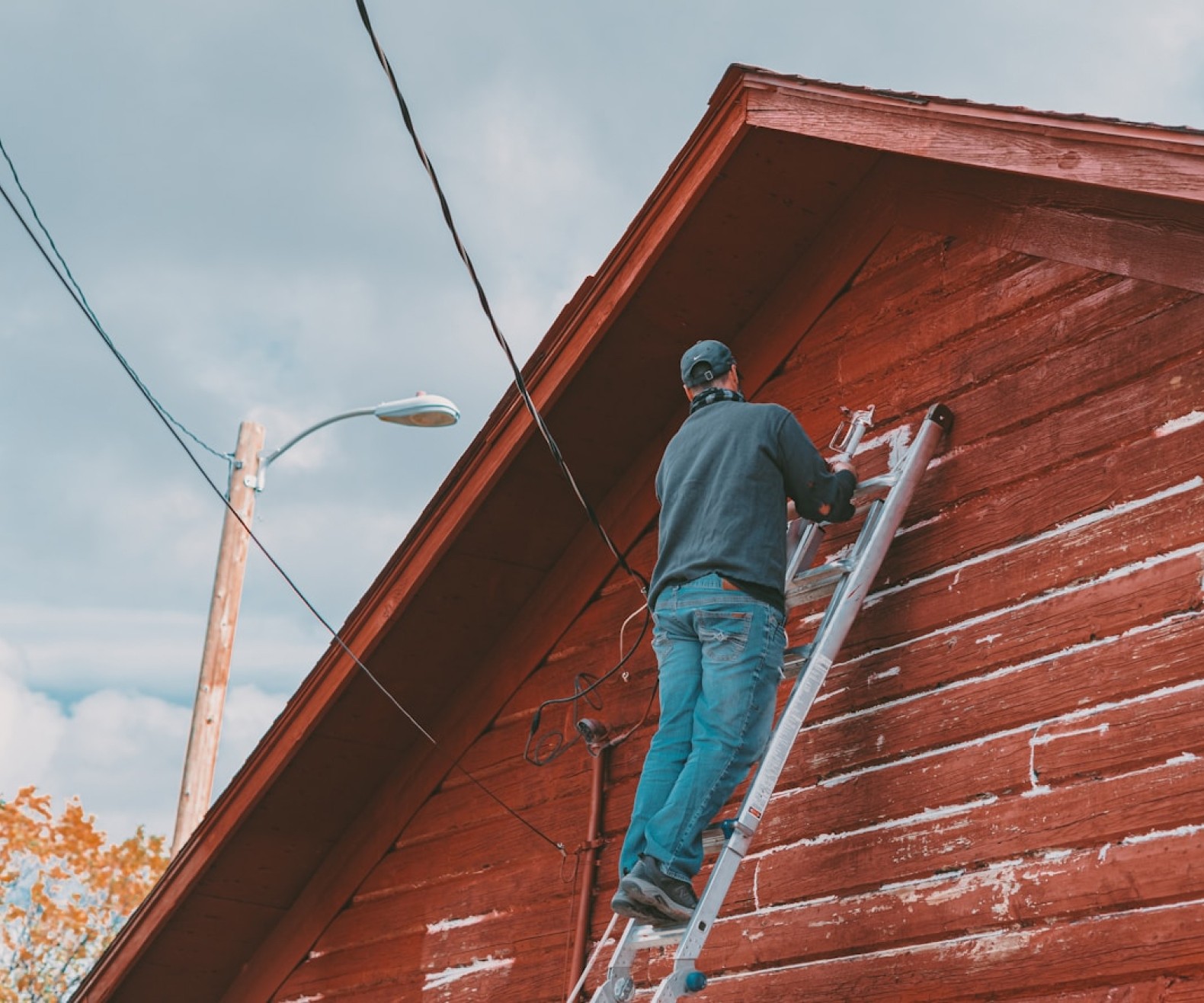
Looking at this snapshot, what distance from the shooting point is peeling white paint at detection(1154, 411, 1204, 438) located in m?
4.41

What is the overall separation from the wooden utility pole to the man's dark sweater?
15.8 ft

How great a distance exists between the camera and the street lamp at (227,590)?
31.1 feet

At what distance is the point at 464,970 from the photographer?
618cm

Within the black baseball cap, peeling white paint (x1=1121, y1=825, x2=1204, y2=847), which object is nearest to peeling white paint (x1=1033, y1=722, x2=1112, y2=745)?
peeling white paint (x1=1121, y1=825, x2=1204, y2=847)

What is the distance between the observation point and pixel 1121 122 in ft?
14.2

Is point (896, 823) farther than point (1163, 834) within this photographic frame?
Yes

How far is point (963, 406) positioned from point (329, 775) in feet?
11.5

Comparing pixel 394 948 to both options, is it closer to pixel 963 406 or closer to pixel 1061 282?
pixel 963 406

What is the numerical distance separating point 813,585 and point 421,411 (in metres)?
5.08

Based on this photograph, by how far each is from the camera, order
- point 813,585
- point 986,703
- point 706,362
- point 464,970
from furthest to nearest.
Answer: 1. point 464,970
2. point 706,362
3. point 813,585
4. point 986,703

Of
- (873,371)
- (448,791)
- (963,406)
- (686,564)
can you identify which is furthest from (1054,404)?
(448,791)

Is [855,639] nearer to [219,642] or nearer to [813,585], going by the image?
[813,585]

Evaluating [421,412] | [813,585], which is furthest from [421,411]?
[813,585]

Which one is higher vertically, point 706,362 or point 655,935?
point 706,362
